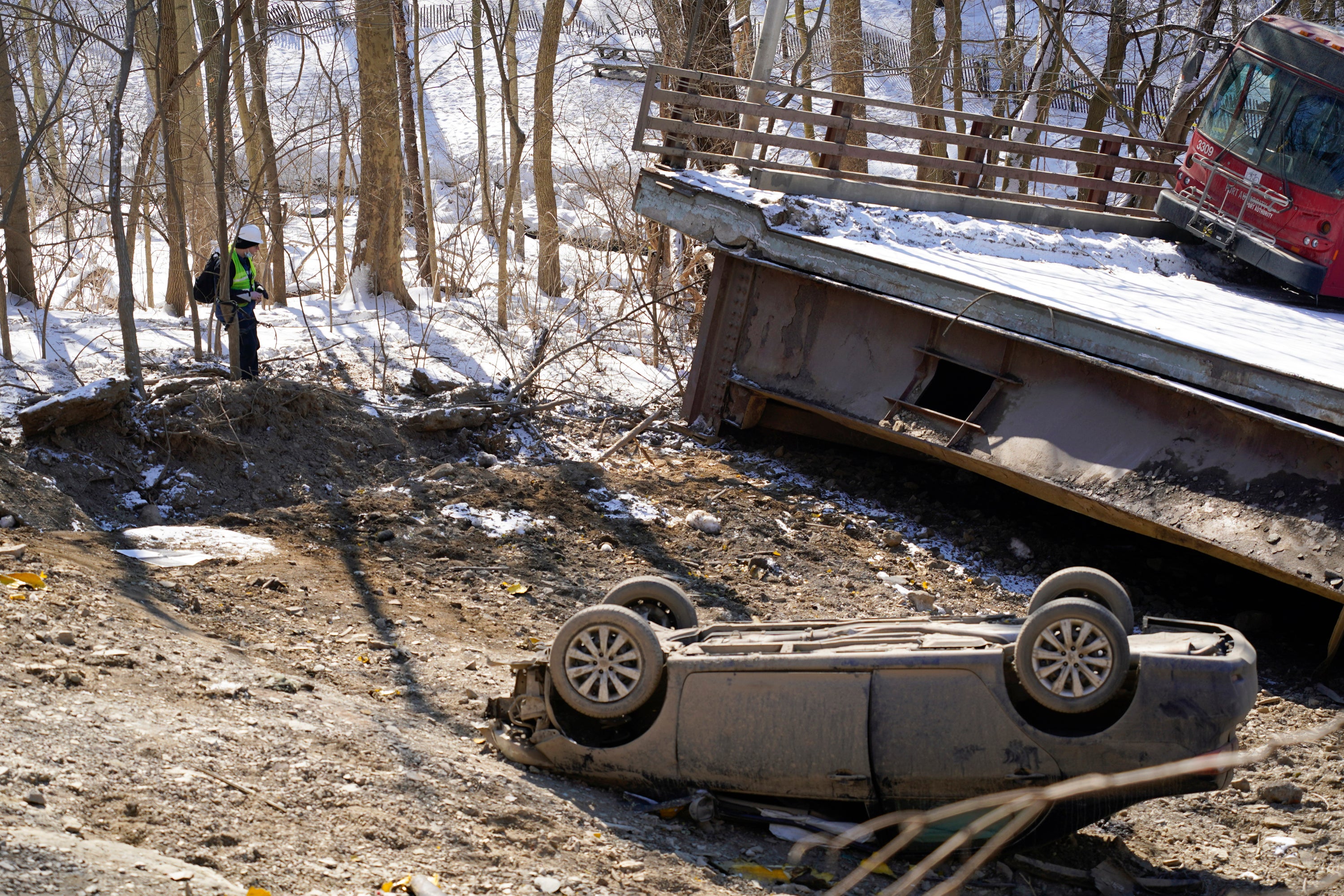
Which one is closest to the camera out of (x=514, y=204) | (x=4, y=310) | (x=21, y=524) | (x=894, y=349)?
(x=21, y=524)

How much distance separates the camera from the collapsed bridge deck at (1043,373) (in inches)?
276

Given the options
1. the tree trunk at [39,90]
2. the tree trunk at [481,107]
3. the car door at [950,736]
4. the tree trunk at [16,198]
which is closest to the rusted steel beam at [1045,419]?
the car door at [950,736]

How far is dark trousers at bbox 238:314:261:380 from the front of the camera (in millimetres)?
10484

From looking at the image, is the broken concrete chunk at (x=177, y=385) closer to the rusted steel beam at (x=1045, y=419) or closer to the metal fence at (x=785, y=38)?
the metal fence at (x=785, y=38)

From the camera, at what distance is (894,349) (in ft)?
30.6

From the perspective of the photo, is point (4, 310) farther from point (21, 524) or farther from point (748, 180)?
point (748, 180)

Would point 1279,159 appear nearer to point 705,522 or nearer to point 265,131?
point 705,522

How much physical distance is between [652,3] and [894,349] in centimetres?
923

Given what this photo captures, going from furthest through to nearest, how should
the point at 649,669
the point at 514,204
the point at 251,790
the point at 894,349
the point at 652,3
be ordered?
the point at 514,204, the point at 652,3, the point at 894,349, the point at 649,669, the point at 251,790

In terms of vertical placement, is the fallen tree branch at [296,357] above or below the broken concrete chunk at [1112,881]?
above

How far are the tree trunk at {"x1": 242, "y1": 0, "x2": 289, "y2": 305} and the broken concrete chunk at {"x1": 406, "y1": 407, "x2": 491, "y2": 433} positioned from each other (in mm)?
2824

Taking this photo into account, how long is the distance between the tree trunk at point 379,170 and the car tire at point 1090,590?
11391 millimetres

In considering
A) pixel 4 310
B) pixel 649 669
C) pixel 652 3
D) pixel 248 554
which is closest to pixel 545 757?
pixel 649 669

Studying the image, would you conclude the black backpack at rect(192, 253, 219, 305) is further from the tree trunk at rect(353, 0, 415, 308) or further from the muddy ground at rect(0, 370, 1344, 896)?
the tree trunk at rect(353, 0, 415, 308)
